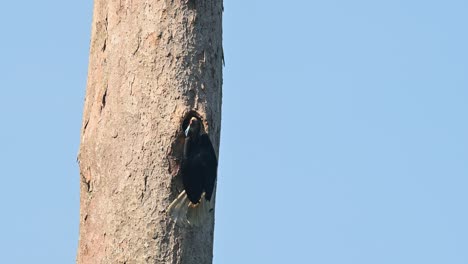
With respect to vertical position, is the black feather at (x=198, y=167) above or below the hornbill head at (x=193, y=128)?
below

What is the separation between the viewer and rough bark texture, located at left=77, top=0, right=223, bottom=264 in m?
5.22

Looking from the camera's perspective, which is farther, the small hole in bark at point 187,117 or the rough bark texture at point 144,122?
the small hole in bark at point 187,117

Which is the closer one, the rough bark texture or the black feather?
the rough bark texture

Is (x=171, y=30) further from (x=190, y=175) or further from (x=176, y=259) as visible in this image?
(x=176, y=259)

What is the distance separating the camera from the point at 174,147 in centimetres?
532

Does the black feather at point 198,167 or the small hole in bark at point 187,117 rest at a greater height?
the small hole in bark at point 187,117

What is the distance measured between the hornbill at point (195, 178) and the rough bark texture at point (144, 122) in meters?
0.03

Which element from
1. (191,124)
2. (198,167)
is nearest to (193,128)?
(191,124)

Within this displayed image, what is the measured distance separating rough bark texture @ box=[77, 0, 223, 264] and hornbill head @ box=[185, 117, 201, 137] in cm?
4

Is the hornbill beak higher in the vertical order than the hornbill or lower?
higher

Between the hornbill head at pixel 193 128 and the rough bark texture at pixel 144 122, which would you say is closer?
the rough bark texture at pixel 144 122

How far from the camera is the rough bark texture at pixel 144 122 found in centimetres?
522

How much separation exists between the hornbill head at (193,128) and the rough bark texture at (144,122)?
4 centimetres

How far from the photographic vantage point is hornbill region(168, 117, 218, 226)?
5.26 m
